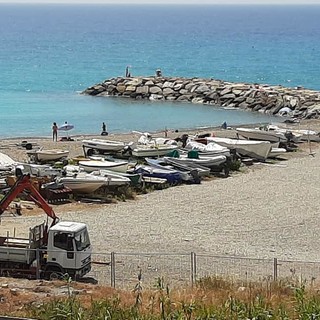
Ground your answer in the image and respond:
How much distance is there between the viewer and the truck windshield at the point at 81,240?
57.3ft

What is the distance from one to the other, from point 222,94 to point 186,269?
149ft

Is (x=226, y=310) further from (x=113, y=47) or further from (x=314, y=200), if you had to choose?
(x=113, y=47)

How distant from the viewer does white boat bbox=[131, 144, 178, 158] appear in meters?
32.7

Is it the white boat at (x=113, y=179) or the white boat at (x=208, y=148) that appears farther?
the white boat at (x=208, y=148)

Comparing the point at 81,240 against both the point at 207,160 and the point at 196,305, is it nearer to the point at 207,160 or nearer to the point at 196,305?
the point at 196,305

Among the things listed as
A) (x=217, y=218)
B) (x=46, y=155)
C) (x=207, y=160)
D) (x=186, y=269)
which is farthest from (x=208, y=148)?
(x=186, y=269)

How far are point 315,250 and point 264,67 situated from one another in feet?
280

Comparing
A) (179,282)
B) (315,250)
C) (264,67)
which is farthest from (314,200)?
(264,67)

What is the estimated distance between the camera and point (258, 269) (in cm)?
1867

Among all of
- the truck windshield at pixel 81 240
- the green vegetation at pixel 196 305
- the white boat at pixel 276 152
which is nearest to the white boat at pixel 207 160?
the white boat at pixel 276 152

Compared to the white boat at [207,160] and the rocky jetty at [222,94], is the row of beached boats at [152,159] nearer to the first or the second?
the white boat at [207,160]

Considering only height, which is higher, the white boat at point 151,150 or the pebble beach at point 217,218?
the white boat at point 151,150

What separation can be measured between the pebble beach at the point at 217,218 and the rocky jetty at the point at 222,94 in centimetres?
2581

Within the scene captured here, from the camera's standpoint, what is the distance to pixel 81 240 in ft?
57.9
